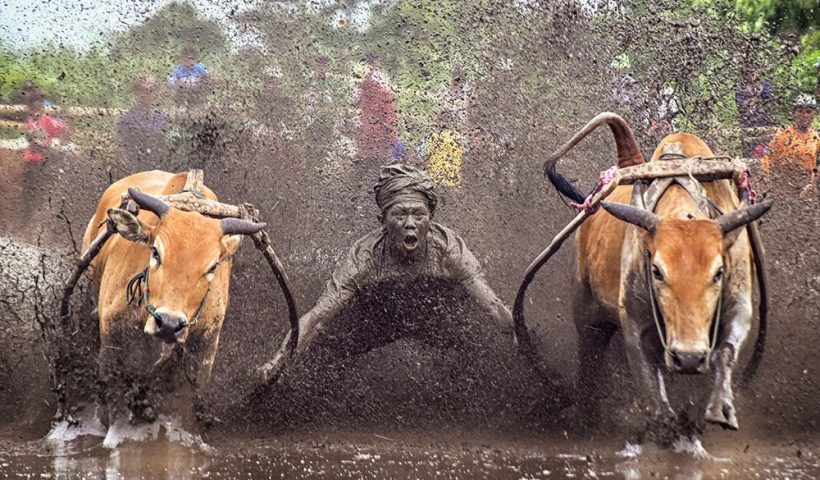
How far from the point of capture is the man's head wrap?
8.23 m

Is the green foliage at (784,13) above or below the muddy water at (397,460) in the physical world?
above

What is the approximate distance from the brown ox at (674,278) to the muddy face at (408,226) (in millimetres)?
1008

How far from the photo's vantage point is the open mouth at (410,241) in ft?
26.6

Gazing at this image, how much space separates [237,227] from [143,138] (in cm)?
370

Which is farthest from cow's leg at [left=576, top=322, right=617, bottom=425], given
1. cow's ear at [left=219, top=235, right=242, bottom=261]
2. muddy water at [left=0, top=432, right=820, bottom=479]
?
cow's ear at [left=219, top=235, right=242, bottom=261]

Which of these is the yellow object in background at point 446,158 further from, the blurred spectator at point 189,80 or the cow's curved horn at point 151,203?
the cow's curved horn at point 151,203

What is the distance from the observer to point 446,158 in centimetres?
1068

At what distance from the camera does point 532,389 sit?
27.0ft

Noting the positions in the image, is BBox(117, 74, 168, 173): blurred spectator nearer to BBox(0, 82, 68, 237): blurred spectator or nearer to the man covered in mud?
BBox(0, 82, 68, 237): blurred spectator

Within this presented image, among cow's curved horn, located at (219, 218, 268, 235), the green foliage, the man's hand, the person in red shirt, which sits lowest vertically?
the person in red shirt

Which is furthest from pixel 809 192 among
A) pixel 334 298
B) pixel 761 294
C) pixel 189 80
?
pixel 189 80

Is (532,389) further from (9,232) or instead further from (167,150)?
(9,232)

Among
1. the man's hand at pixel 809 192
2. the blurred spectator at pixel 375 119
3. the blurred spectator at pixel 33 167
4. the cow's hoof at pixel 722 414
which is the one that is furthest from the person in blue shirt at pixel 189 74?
the cow's hoof at pixel 722 414

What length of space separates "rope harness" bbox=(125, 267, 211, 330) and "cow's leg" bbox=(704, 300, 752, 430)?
262 centimetres
